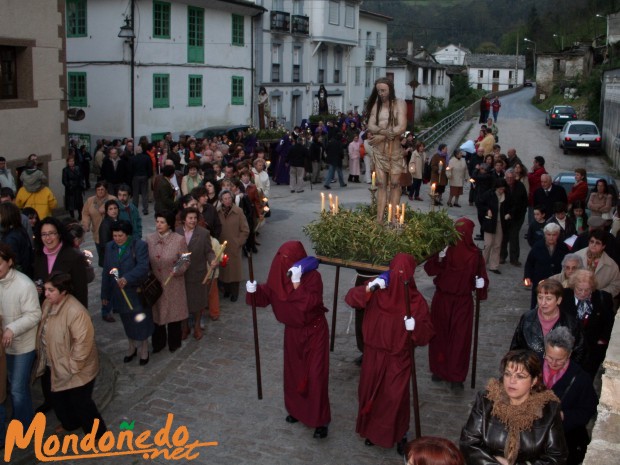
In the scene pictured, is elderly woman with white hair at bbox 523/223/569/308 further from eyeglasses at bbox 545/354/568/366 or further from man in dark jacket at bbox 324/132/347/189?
man in dark jacket at bbox 324/132/347/189

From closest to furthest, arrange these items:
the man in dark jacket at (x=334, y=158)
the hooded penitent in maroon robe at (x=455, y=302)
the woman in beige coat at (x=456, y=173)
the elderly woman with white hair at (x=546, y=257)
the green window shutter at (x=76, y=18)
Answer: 1. the hooded penitent in maroon robe at (x=455, y=302)
2. the elderly woman with white hair at (x=546, y=257)
3. the woman in beige coat at (x=456, y=173)
4. the man in dark jacket at (x=334, y=158)
5. the green window shutter at (x=76, y=18)

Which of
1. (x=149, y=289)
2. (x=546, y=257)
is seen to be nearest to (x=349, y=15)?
(x=546, y=257)

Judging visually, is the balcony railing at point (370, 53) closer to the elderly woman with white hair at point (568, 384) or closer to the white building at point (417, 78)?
the white building at point (417, 78)

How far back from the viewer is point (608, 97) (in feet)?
103

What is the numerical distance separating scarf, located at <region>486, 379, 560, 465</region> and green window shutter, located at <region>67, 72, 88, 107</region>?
84.8ft

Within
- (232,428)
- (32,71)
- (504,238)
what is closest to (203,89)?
(32,71)

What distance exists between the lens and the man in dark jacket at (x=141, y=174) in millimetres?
17781

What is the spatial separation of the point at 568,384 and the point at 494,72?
337ft

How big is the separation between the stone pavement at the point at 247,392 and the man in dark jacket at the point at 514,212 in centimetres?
175

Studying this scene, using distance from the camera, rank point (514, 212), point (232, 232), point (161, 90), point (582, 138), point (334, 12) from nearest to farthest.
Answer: point (232, 232) < point (514, 212) < point (161, 90) < point (582, 138) < point (334, 12)

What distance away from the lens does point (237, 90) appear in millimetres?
34531

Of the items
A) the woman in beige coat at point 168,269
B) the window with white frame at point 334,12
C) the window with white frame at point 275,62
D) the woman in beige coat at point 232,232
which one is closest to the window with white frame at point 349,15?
the window with white frame at point 334,12

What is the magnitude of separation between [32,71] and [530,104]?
56194 millimetres

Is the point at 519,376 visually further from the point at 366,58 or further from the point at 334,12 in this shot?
the point at 366,58
